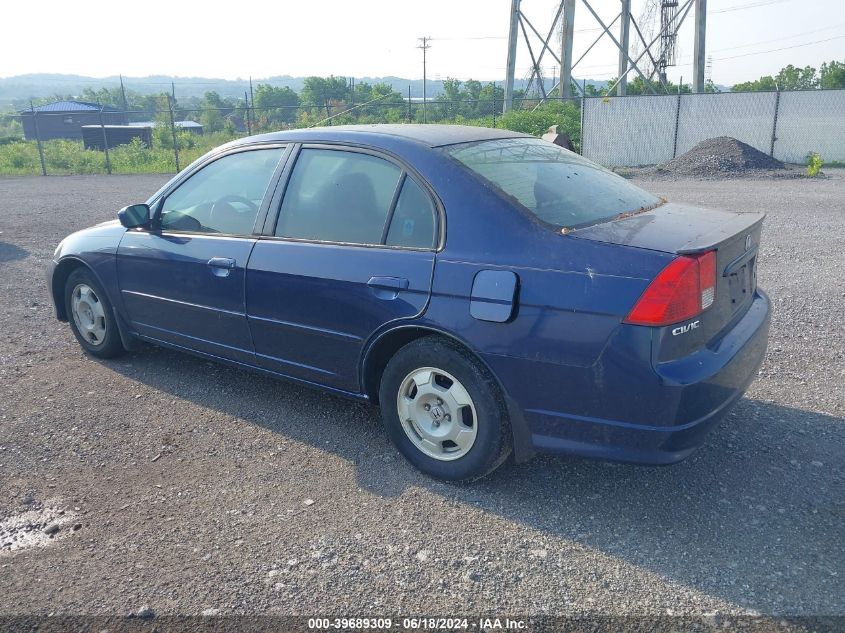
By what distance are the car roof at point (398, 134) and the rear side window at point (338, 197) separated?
0.11 metres

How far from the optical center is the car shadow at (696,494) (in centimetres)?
294

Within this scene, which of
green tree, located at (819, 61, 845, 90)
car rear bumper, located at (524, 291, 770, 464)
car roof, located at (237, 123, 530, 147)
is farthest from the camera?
green tree, located at (819, 61, 845, 90)

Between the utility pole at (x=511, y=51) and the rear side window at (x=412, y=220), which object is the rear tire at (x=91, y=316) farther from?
the utility pole at (x=511, y=51)

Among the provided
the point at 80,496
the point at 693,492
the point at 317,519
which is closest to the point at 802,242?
the point at 693,492

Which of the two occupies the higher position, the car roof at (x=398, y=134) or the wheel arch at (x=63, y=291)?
the car roof at (x=398, y=134)

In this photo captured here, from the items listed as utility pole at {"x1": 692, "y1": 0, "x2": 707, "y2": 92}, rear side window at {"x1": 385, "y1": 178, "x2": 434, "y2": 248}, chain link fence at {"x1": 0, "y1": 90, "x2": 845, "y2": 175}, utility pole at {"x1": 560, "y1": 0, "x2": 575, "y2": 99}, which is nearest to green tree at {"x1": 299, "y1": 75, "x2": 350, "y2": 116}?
utility pole at {"x1": 560, "y1": 0, "x2": 575, "y2": 99}

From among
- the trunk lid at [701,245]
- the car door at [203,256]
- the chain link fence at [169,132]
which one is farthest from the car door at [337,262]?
the chain link fence at [169,132]

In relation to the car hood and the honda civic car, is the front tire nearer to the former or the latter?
the honda civic car

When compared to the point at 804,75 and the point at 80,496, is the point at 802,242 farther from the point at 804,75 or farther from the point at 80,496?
the point at 804,75

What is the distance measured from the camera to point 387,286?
359 cm

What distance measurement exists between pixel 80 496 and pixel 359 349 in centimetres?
157

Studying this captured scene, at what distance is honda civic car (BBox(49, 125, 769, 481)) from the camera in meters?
3.04

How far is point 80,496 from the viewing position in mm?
3645

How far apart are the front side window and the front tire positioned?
4.57 feet
